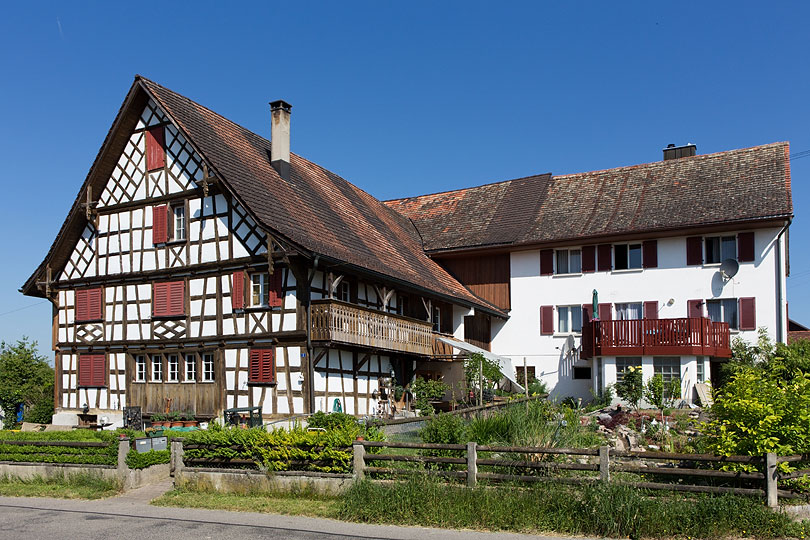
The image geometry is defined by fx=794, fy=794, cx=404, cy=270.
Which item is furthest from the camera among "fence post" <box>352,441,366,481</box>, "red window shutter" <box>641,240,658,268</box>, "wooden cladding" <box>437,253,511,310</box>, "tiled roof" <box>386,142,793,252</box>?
"wooden cladding" <box>437,253,511,310</box>

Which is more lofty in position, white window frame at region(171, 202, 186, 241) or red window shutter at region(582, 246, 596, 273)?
white window frame at region(171, 202, 186, 241)

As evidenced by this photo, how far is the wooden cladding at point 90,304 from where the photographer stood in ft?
88.6

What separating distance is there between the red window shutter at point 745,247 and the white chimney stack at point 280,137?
1619 centimetres

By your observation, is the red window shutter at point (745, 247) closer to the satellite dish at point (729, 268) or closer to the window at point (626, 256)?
the satellite dish at point (729, 268)

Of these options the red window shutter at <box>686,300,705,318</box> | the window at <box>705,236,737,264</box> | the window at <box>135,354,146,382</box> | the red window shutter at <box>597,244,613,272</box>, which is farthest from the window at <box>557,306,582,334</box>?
the window at <box>135,354,146,382</box>

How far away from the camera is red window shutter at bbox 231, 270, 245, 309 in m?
23.8

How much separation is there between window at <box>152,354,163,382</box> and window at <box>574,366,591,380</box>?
15.4 m

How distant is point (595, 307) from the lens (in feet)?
100

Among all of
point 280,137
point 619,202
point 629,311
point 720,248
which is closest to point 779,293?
point 720,248

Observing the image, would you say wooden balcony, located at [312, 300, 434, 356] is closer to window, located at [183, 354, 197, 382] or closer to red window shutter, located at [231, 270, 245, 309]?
red window shutter, located at [231, 270, 245, 309]

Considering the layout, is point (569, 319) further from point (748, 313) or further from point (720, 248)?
point (748, 313)

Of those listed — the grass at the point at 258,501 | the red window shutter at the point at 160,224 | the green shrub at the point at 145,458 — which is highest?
the red window shutter at the point at 160,224

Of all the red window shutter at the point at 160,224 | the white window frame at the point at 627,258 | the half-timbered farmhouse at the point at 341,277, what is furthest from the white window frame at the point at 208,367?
the white window frame at the point at 627,258

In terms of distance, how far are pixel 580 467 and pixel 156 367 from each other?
17.9 meters
